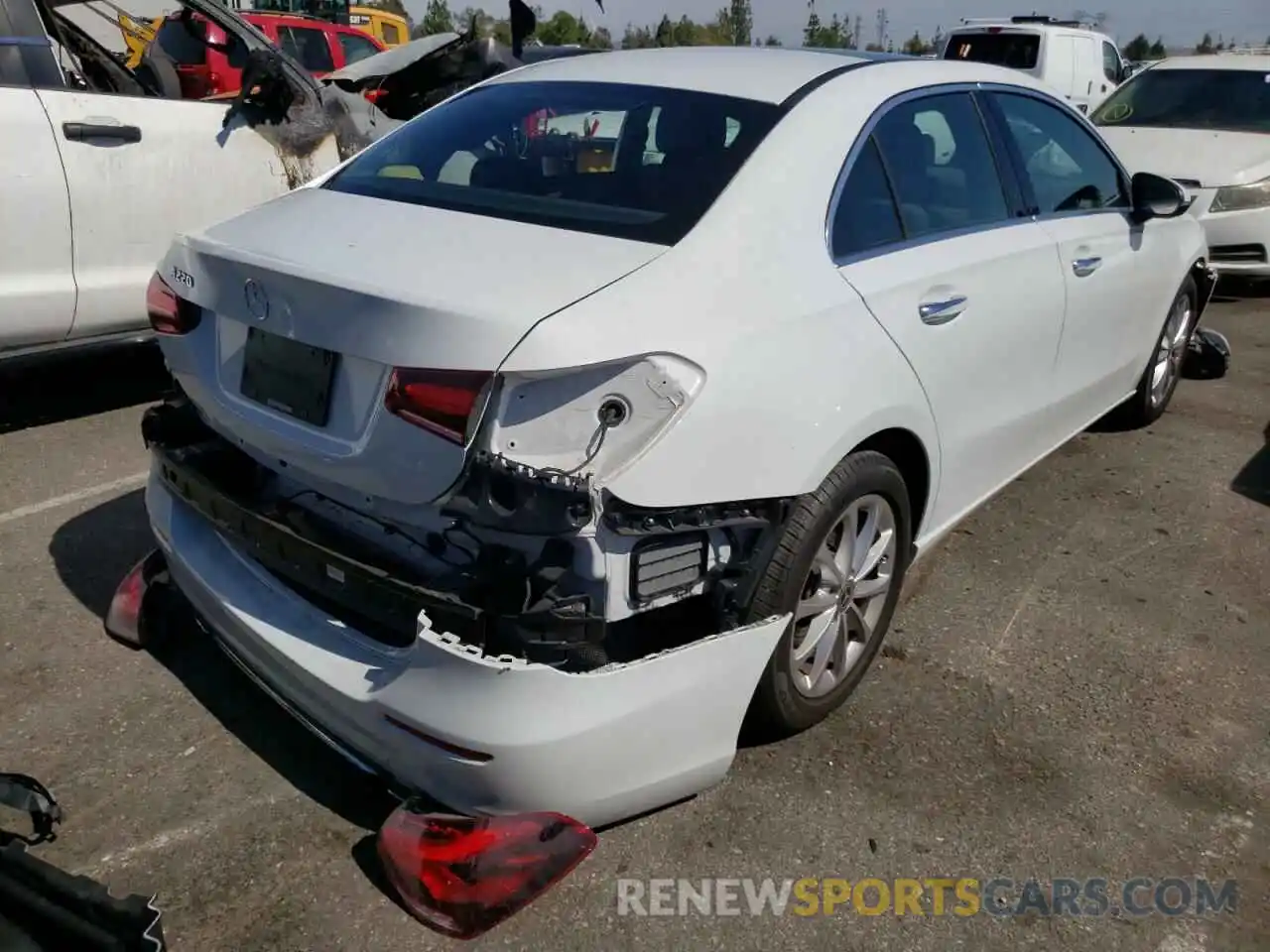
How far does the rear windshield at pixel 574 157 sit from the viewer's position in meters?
2.55

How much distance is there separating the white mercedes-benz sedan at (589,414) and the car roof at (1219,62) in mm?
7354

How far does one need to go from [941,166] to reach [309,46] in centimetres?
1072

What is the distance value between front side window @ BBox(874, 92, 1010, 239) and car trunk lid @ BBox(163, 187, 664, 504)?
1.01 meters

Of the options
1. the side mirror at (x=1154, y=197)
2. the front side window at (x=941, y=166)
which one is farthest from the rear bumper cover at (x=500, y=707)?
the side mirror at (x=1154, y=197)

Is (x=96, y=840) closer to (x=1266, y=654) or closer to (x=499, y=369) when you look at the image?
(x=499, y=369)

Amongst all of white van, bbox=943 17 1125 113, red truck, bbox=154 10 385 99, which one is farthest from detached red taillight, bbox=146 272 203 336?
white van, bbox=943 17 1125 113

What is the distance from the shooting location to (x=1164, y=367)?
17.1 feet

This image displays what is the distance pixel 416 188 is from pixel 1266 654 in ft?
9.66

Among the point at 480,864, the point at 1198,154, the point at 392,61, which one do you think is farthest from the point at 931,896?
the point at 1198,154

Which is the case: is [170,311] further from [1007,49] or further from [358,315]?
[1007,49]

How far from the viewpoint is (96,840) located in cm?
242

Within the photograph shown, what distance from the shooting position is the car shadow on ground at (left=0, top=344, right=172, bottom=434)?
5.11 metres

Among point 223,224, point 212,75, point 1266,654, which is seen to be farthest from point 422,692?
point 212,75

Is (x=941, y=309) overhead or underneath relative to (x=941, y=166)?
underneath
